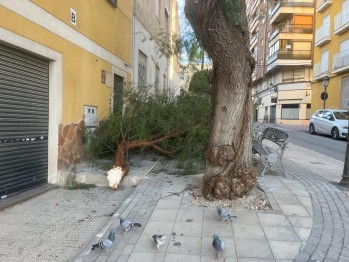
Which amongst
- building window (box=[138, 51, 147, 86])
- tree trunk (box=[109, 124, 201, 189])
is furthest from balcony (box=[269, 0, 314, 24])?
tree trunk (box=[109, 124, 201, 189])

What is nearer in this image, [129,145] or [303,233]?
[303,233]

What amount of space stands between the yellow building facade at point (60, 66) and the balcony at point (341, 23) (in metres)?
21.3

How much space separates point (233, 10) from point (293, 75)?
39.5 metres

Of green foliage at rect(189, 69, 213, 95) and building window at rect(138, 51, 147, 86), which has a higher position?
building window at rect(138, 51, 147, 86)

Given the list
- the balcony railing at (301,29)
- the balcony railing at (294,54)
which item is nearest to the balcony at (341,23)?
the balcony railing at (294,54)

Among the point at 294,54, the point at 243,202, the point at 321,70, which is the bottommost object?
the point at 243,202

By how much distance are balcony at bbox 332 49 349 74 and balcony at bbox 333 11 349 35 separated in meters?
1.62

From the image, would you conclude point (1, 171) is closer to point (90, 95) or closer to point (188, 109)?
point (90, 95)

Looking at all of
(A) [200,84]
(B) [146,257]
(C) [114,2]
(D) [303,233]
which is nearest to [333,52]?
(A) [200,84]

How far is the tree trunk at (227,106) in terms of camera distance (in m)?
4.86

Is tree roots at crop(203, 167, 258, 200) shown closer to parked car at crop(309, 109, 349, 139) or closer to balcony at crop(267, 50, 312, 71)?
parked car at crop(309, 109, 349, 139)

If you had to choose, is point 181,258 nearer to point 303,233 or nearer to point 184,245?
point 184,245

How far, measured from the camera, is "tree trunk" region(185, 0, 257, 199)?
4855mm

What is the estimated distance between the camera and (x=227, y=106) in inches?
206
